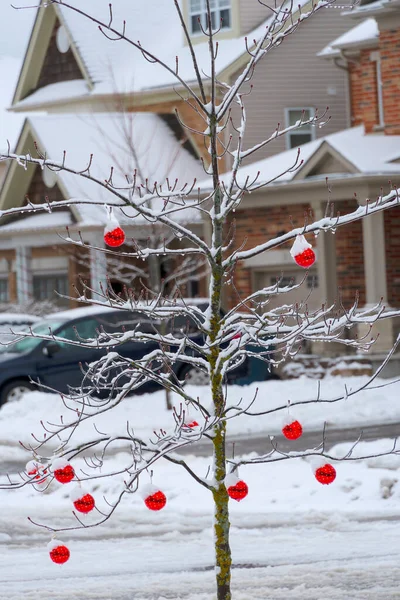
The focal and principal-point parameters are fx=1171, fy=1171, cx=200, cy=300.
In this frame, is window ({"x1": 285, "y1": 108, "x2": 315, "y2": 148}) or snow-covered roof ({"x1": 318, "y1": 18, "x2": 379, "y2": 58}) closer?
snow-covered roof ({"x1": 318, "y1": 18, "x2": 379, "y2": 58})

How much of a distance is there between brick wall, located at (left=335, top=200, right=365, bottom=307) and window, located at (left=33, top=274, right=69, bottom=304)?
961 centimetres

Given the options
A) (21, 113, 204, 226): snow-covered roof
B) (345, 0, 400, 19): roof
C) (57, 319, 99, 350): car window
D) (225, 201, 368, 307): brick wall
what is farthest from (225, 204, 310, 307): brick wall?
(57, 319, 99, 350): car window

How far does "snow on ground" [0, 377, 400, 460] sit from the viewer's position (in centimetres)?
1767

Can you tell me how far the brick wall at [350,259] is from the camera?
2469 cm

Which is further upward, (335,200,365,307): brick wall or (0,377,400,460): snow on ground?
(335,200,365,307): brick wall

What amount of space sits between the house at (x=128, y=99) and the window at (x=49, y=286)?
3 cm

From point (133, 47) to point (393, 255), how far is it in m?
10.9

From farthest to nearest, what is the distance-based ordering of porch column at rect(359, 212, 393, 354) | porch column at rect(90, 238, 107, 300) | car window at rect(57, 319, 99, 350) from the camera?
porch column at rect(90, 238, 107, 300), porch column at rect(359, 212, 393, 354), car window at rect(57, 319, 99, 350)

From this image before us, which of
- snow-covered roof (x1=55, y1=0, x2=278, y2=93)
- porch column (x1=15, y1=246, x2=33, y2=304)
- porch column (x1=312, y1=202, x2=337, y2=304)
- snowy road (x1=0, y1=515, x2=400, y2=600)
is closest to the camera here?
snowy road (x1=0, y1=515, x2=400, y2=600)

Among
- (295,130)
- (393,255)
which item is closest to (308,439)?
(393,255)

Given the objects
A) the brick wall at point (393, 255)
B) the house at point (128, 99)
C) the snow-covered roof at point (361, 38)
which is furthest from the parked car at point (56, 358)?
the snow-covered roof at point (361, 38)

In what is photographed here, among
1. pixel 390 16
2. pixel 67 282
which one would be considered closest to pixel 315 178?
pixel 390 16

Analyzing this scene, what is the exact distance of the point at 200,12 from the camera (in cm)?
2983

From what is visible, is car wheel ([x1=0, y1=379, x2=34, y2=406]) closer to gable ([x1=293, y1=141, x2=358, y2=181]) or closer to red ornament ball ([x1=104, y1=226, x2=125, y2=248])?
gable ([x1=293, y1=141, x2=358, y2=181])
